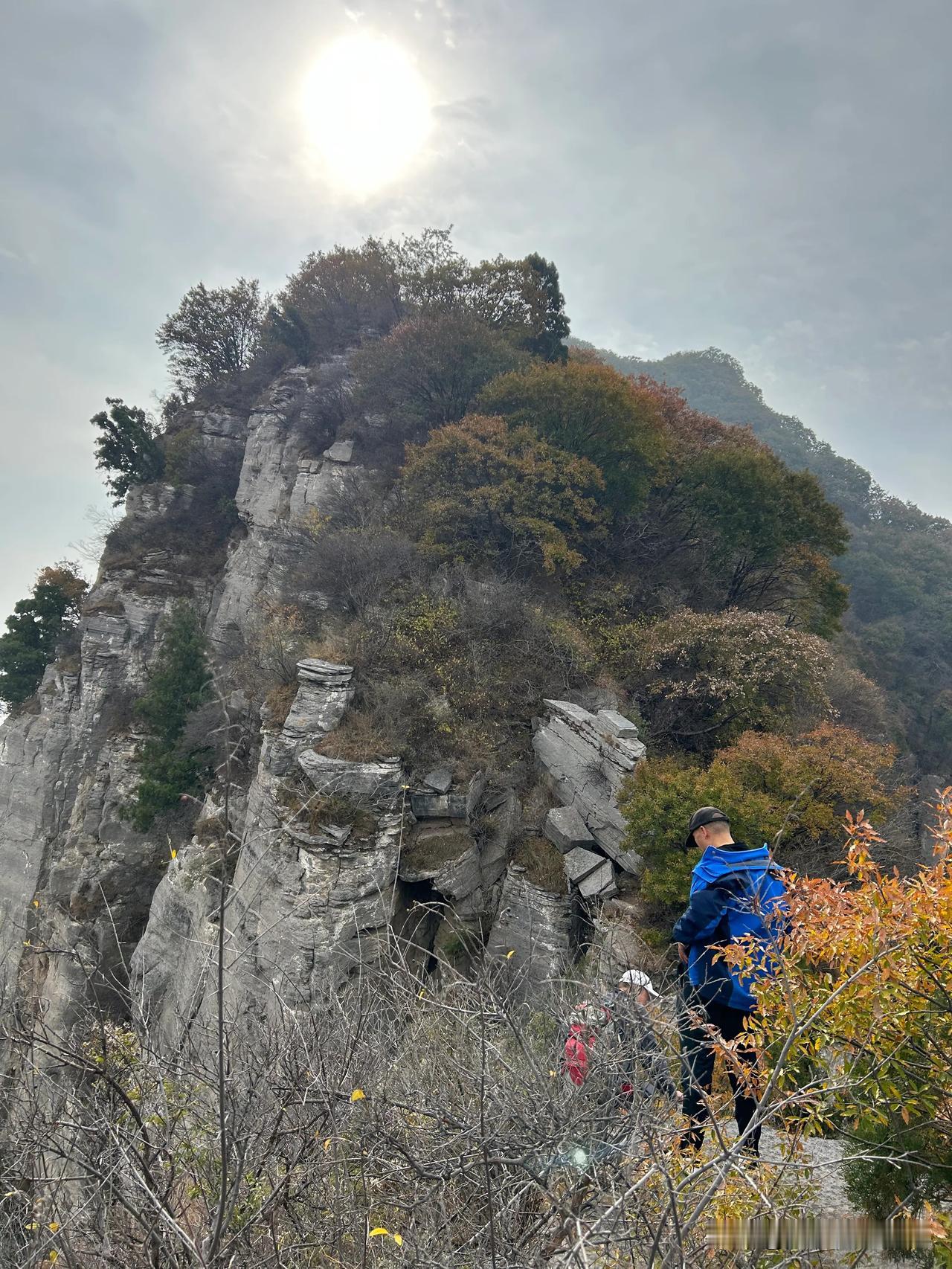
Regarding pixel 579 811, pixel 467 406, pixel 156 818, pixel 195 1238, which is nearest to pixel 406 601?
pixel 579 811

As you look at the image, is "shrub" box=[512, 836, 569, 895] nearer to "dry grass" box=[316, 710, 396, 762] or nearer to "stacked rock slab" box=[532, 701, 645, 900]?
"stacked rock slab" box=[532, 701, 645, 900]

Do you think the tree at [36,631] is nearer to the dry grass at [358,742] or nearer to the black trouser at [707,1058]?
the dry grass at [358,742]

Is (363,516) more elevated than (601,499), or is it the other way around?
(601,499)

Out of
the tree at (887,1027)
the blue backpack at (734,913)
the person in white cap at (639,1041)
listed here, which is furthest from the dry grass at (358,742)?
the tree at (887,1027)

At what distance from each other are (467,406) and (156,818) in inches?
494

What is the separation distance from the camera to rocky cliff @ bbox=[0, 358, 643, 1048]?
26.6 feet

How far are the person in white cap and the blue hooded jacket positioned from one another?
39 centimetres

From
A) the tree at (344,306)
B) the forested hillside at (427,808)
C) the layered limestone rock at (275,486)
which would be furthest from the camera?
the tree at (344,306)

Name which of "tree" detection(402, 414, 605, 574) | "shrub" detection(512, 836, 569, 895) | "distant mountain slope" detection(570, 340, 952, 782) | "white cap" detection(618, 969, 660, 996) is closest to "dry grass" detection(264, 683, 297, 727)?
"tree" detection(402, 414, 605, 574)

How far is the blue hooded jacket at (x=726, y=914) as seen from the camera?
3293mm

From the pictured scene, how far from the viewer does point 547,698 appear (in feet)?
33.6

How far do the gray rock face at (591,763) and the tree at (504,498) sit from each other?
3489 mm

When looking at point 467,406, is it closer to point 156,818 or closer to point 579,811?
point 579,811

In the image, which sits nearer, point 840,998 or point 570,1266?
point 570,1266
